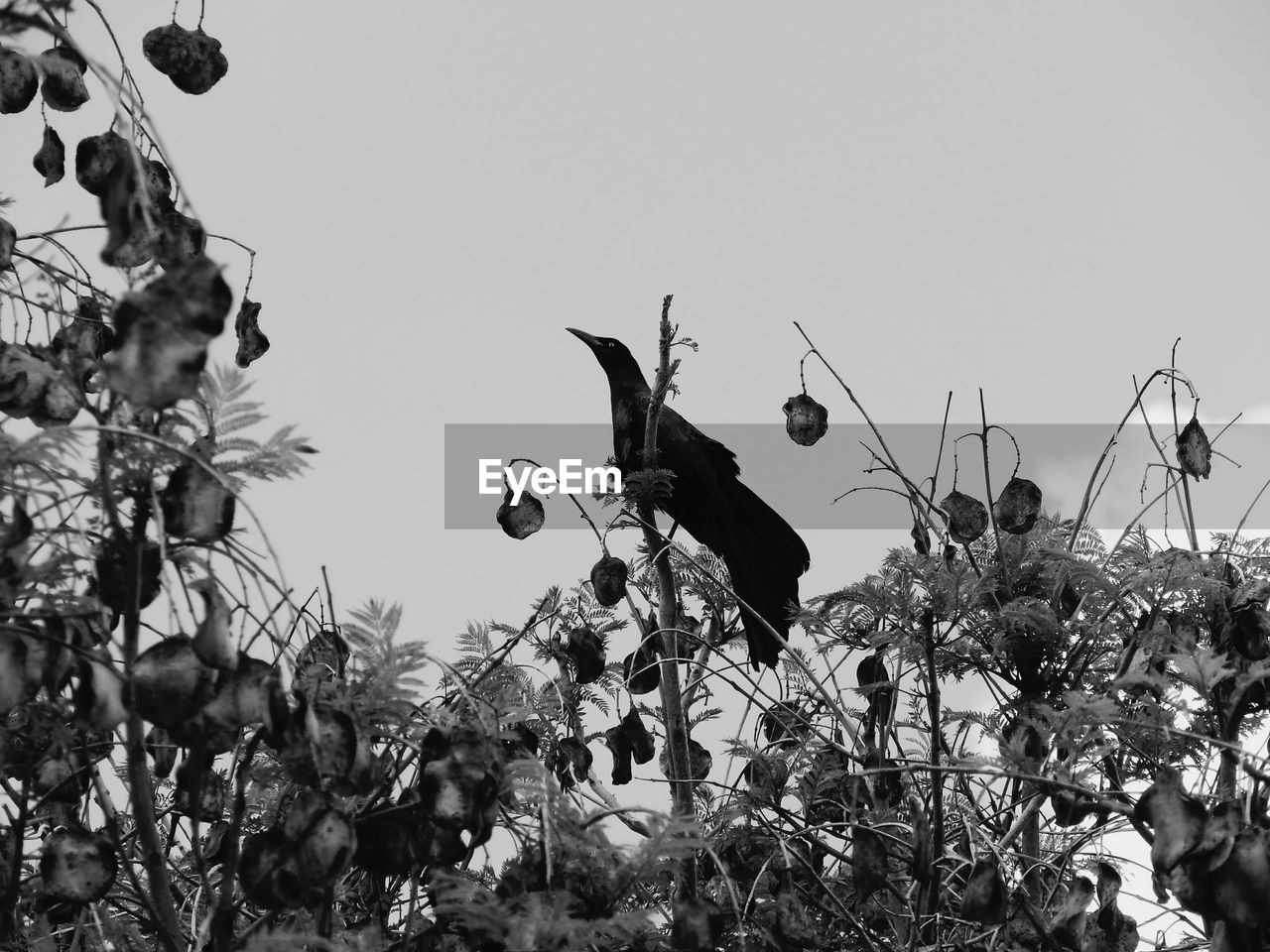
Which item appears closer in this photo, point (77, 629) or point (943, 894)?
point (77, 629)

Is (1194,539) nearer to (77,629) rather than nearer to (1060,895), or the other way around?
(1060,895)

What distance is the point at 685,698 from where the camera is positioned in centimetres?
418

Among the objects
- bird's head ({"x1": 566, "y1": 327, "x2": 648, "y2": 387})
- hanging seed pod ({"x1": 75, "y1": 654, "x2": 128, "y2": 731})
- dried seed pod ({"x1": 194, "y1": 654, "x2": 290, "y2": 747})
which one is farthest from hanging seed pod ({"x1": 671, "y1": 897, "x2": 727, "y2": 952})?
bird's head ({"x1": 566, "y1": 327, "x2": 648, "y2": 387})

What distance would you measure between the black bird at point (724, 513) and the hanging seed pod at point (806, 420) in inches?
48.1

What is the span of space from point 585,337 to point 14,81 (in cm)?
427

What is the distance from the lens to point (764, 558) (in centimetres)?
524

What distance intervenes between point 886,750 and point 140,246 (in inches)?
82.1

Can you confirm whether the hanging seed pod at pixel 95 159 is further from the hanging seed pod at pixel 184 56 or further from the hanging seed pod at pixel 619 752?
the hanging seed pod at pixel 619 752

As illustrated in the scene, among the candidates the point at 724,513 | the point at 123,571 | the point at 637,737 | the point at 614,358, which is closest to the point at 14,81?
the point at 123,571

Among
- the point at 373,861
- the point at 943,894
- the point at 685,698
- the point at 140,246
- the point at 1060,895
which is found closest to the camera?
the point at 140,246

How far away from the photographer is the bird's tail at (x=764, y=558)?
509cm

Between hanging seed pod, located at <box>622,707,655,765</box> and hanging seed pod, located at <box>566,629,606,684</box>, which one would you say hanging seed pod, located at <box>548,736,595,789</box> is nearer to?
hanging seed pod, located at <box>566,629,606,684</box>

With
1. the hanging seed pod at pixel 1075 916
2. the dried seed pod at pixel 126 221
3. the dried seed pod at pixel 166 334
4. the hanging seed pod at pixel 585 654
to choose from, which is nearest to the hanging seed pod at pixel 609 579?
the hanging seed pod at pixel 585 654

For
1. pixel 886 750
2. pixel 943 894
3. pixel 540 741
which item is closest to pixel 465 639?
pixel 540 741
